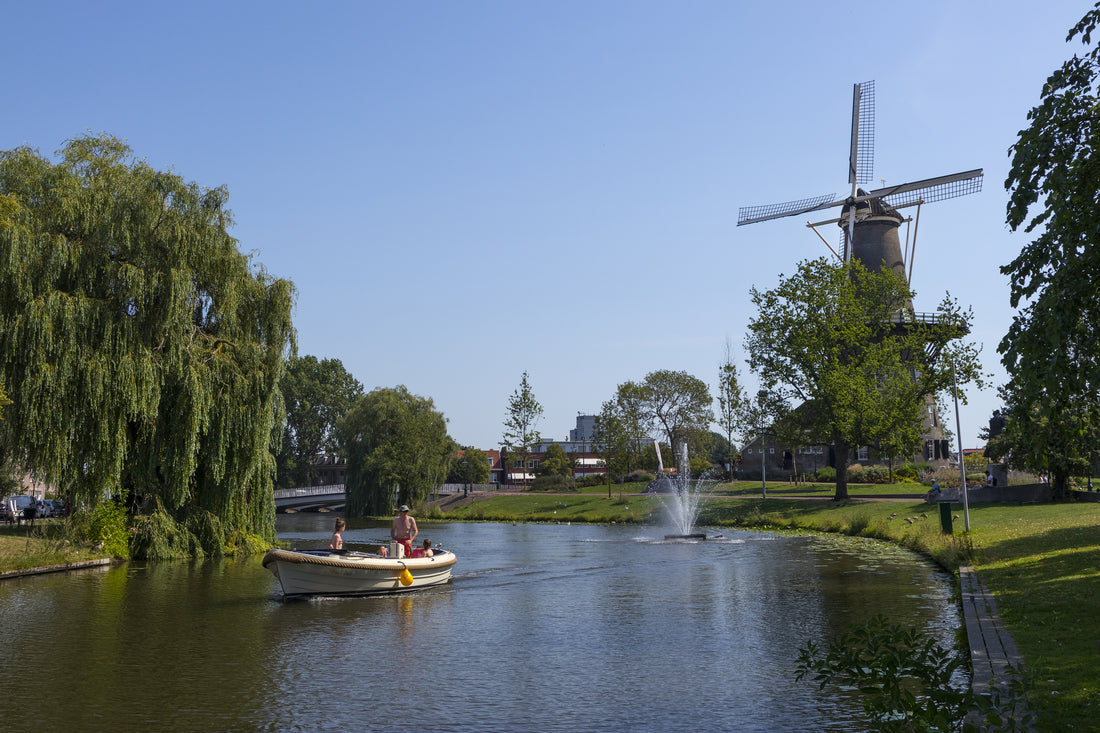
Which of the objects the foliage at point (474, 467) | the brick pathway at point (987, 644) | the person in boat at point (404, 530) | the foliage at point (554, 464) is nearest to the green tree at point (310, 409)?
the foliage at point (474, 467)

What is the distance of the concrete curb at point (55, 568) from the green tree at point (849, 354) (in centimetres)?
3818

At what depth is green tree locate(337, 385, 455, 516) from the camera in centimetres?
6588

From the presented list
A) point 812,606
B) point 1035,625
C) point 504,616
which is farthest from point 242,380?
point 1035,625

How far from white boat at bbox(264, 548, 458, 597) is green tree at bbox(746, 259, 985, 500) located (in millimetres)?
33527

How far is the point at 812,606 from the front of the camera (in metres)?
19.6

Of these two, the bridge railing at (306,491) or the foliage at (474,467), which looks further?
the foliage at (474,467)

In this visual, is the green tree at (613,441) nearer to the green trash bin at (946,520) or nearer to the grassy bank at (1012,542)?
the grassy bank at (1012,542)

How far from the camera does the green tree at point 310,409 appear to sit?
124 meters

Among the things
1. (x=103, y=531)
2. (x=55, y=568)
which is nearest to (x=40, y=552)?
(x=55, y=568)

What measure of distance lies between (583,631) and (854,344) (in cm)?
4051

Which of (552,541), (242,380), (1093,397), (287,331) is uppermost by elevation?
(287,331)

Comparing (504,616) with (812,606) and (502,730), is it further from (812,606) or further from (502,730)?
(502,730)

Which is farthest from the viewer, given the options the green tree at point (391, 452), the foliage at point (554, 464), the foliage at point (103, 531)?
the foliage at point (554, 464)

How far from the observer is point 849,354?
181ft
